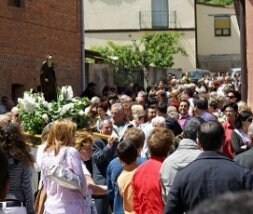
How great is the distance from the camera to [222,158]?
18.5 ft

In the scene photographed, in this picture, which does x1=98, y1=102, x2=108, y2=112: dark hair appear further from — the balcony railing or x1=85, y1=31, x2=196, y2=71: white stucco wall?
the balcony railing

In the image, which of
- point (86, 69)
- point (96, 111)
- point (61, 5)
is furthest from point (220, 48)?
point (96, 111)

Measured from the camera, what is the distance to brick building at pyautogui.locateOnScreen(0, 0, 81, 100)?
25.4 metres

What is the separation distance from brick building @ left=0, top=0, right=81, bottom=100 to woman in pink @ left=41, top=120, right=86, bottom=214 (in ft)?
58.7

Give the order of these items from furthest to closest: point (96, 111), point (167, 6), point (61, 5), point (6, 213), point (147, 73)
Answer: point (167, 6), point (147, 73), point (61, 5), point (96, 111), point (6, 213)

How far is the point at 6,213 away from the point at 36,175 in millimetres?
4233

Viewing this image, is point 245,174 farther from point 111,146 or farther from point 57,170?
point 111,146

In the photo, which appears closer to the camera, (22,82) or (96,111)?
(96,111)

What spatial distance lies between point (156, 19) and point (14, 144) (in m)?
53.1

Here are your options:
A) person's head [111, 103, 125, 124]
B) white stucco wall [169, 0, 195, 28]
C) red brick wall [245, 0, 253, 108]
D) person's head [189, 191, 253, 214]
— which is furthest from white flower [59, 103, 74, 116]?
white stucco wall [169, 0, 195, 28]

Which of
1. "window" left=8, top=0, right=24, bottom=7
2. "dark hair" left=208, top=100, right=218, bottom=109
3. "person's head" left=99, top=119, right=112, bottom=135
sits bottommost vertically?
"person's head" left=99, top=119, right=112, bottom=135

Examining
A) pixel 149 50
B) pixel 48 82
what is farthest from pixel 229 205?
pixel 149 50

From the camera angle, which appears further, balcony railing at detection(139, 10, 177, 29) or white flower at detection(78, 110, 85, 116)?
balcony railing at detection(139, 10, 177, 29)

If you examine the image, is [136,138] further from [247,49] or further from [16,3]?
[16,3]
